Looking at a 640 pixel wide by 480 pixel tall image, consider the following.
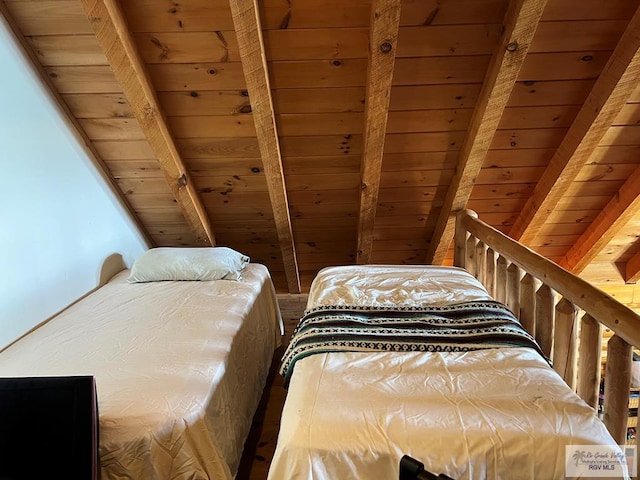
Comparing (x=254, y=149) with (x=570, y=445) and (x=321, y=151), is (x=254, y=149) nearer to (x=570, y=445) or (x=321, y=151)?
(x=321, y=151)

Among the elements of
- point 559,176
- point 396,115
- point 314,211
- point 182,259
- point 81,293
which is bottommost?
point 81,293

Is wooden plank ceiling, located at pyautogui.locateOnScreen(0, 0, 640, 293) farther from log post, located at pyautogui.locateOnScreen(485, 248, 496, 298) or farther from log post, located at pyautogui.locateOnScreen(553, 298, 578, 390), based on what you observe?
log post, located at pyautogui.locateOnScreen(553, 298, 578, 390)

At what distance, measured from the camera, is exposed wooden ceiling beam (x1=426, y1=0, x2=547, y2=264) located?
1.58 metres

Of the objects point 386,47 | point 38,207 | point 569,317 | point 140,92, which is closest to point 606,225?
point 569,317

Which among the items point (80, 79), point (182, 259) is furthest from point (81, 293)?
point (80, 79)

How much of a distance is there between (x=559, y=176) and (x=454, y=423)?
176 centimetres

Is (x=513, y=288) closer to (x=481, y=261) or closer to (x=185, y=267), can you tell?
(x=481, y=261)

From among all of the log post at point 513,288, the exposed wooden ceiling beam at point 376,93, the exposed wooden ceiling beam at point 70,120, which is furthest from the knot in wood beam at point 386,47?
the exposed wooden ceiling beam at point 70,120

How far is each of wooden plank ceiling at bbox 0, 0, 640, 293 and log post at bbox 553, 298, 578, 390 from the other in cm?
93

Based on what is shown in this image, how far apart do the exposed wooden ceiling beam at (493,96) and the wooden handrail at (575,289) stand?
1.08 ft

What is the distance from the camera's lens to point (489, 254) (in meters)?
2.27

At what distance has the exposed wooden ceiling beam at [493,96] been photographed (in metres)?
1.58

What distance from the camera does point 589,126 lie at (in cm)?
197

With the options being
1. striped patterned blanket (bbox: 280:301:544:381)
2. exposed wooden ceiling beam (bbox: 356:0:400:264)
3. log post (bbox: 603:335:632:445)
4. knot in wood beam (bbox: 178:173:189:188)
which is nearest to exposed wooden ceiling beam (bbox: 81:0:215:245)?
knot in wood beam (bbox: 178:173:189:188)
